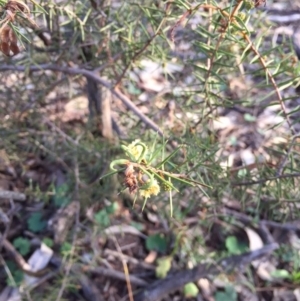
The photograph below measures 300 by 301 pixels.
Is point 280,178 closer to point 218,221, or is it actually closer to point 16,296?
point 218,221

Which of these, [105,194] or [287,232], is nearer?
[105,194]

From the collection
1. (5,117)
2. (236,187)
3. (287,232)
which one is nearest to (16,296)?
(5,117)

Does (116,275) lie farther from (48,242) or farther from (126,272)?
(48,242)

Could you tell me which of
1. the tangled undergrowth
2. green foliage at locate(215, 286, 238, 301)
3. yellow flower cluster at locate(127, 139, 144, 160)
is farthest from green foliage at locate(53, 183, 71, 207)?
yellow flower cluster at locate(127, 139, 144, 160)

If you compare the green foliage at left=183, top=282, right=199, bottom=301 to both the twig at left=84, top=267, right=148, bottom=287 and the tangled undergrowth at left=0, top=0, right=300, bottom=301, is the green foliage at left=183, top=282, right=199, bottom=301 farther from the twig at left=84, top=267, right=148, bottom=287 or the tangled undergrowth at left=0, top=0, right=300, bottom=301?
the twig at left=84, top=267, right=148, bottom=287

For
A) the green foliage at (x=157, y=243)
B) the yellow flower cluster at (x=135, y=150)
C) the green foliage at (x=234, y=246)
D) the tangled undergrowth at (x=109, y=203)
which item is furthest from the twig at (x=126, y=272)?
the yellow flower cluster at (x=135, y=150)

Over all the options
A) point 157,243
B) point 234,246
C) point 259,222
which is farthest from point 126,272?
point 259,222
